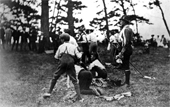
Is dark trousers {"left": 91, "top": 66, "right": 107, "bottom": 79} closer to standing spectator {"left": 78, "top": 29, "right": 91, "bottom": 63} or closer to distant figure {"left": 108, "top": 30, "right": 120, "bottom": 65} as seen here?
standing spectator {"left": 78, "top": 29, "right": 91, "bottom": 63}

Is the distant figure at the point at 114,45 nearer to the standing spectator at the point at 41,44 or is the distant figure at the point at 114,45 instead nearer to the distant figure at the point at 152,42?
the standing spectator at the point at 41,44

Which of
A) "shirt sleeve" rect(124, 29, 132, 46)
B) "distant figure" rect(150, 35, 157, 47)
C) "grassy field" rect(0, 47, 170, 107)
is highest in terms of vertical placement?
"shirt sleeve" rect(124, 29, 132, 46)

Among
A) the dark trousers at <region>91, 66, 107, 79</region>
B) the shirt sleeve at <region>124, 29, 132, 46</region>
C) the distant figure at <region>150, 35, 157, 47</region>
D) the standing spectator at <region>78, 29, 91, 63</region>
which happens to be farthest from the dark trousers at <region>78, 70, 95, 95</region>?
the distant figure at <region>150, 35, 157, 47</region>

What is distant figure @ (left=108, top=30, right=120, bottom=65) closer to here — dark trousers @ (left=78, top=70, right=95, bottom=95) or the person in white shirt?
dark trousers @ (left=78, top=70, right=95, bottom=95)

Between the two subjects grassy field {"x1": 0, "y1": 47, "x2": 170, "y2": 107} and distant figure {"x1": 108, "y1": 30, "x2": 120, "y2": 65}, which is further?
distant figure {"x1": 108, "y1": 30, "x2": 120, "y2": 65}

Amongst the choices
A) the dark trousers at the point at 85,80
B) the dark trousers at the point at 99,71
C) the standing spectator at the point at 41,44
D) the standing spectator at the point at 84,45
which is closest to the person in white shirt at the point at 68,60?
the dark trousers at the point at 85,80

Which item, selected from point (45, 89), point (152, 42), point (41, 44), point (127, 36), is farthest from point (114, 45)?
point (152, 42)

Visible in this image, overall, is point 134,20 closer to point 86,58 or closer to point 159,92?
point 86,58

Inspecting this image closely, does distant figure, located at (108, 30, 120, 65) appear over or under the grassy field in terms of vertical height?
over

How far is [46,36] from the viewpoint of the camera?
51.8 ft

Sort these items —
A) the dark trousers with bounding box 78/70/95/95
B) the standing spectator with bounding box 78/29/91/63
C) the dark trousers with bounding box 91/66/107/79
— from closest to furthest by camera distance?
the dark trousers with bounding box 78/70/95/95
the dark trousers with bounding box 91/66/107/79
the standing spectator with bounding box 78/29/91/63

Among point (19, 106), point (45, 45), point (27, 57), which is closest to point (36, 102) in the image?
point (19, 106)

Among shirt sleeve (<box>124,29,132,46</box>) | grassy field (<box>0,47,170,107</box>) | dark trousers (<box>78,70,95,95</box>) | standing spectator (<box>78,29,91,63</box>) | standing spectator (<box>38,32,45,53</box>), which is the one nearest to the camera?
grassy field (<box>0,47,170,107</box>)

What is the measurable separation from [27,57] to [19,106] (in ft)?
24.6
